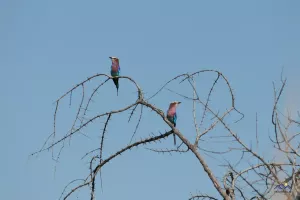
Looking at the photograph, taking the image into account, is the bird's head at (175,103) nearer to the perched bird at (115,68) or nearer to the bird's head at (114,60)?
the perched bird at (115,68)

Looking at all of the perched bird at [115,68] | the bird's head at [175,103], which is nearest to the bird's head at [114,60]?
the perched bird at [115,68]

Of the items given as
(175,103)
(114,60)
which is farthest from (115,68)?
(175,103)

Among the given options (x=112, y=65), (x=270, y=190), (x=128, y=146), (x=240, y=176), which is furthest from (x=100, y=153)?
(x=112, y=65)

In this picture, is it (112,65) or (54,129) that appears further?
(112,65)

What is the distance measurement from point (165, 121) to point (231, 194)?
3.84 feet

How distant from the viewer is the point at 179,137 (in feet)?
16.8

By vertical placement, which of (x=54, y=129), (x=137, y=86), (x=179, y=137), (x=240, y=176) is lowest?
(x=240, y=176)

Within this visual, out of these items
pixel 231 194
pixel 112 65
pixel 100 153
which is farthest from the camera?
pixel 112 65

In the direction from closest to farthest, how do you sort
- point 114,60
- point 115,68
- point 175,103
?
1. point 175,103
2. point 115,68
3. point 114,60

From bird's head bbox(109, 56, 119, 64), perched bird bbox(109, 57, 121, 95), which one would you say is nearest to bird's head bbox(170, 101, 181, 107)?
perched bird bbox(109, 57, 121, 95)

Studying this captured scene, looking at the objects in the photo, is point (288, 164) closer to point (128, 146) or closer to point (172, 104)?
point (128, 146)

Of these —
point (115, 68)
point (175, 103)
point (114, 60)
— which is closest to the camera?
point (175, 103)

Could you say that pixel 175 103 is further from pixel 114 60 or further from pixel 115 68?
pixel 114 60

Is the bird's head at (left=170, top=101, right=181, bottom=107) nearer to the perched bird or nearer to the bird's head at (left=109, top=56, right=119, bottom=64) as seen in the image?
the perched bird
